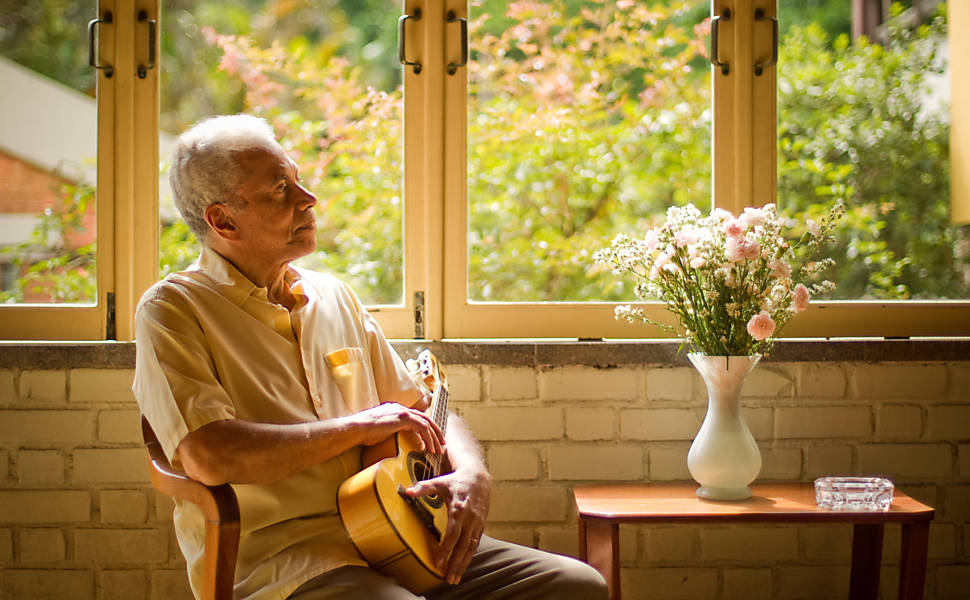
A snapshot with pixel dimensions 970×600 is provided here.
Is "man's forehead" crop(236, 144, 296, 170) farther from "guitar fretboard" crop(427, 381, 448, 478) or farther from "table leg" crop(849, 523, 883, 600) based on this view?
"table leg" crop(849, 523, 883, 600)

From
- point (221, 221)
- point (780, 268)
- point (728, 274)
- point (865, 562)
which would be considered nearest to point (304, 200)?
point (221, 221)

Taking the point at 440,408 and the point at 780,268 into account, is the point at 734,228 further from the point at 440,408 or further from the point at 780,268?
the point at 440,408

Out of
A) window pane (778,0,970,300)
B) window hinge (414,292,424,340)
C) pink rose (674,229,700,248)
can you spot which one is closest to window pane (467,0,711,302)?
window hinge (414,292,424,340)

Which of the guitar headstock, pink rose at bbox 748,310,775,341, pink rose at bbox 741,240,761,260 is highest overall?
pink rose at bbox 741,240,761,260

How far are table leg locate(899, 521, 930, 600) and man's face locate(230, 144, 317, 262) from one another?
4.76ft

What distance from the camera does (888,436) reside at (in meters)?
2.45

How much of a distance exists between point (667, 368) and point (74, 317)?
1639 mm

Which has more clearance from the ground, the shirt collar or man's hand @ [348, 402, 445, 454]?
the shirt collar

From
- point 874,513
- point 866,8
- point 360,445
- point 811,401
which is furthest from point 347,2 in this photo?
point 874,513

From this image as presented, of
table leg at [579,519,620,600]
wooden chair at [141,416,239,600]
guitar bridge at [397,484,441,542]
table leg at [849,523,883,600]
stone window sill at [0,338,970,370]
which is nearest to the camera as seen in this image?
wooden chair at [141,416,239,600]

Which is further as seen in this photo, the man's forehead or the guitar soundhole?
the man's forehead

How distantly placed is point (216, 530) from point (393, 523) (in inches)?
12.2

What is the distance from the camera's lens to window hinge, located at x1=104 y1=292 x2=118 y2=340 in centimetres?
248

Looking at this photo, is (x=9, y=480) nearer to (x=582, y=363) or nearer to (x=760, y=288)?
(x=582, y=363)
